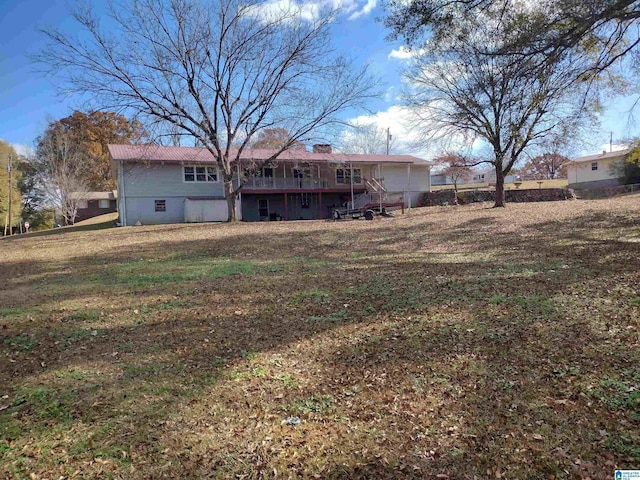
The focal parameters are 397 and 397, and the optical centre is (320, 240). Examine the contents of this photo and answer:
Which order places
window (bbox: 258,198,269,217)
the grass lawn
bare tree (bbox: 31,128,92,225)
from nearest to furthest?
the grass lawn, window (bbox: 258,198,269,217), bare tree (bbox: 31,128,92,225)

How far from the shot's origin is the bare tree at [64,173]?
35.9 m

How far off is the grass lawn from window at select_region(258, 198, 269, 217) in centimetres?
2014

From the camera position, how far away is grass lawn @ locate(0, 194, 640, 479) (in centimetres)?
275

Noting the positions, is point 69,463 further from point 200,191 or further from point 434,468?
point 200,191

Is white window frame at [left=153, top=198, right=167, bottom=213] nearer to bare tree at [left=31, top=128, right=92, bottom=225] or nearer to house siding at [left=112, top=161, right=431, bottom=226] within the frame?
house siding at [left=112, top=161, right=431, bottom=226]

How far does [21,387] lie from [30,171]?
4940 cm

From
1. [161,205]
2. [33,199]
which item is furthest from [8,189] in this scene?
[161,205]

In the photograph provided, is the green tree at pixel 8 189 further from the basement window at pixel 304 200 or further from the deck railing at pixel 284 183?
the basement window at pixel 304 200

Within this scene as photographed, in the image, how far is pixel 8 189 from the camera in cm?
3628

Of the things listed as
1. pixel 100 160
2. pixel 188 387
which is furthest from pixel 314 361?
pixel 100 160

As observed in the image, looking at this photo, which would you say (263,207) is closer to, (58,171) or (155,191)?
(155,191)

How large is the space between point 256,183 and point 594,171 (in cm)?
3478

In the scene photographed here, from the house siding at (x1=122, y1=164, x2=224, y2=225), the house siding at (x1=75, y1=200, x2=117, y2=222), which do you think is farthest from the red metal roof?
the house siding at (x1=75, y1=200, x2=117, y2=222)

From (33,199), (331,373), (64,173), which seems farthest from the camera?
(33,199)
